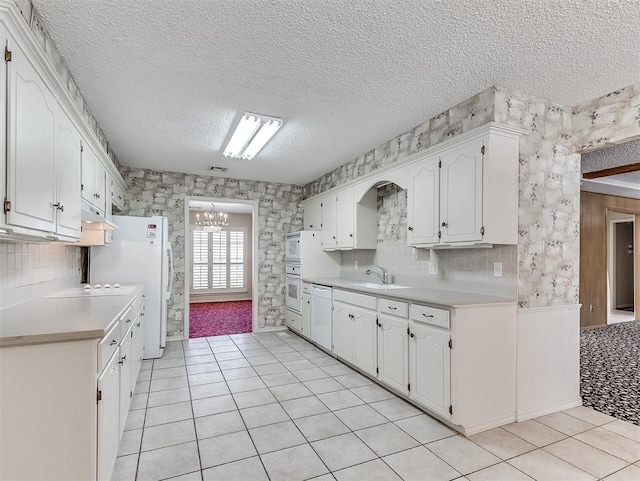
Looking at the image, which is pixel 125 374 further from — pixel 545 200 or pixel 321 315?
pixel 545 200

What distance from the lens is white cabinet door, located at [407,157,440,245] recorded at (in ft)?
10.00

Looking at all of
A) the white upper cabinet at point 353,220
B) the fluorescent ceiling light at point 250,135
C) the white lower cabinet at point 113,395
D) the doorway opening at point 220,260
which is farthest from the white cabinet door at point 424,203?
the doorway opening at point 220,260

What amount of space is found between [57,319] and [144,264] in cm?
264

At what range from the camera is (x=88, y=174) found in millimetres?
2777

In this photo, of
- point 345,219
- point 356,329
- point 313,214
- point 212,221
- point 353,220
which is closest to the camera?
point 356,329

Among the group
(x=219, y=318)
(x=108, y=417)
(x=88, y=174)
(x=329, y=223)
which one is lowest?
(x=219, y=318)

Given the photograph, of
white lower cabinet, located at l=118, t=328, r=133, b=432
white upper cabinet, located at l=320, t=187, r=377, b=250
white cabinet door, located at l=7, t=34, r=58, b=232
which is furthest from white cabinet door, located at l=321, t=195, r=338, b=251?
white cabinet door, located at l=7, t=34, r=58, b=232

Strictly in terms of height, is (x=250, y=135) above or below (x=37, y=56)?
→ above

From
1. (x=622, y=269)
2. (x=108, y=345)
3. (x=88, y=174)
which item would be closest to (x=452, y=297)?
(x=108, y=345)

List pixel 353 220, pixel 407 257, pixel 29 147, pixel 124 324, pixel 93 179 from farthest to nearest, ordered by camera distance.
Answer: pixel 353 220
pixel 407 257
pixel 93 179
pixel 124 324
pixel 29 147

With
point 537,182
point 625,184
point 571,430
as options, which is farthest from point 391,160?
point 625,184

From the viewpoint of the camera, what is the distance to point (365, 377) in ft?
11.8

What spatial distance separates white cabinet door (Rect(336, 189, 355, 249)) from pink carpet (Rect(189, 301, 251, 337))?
95.3 inches

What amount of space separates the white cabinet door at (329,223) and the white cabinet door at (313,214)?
149 mm
